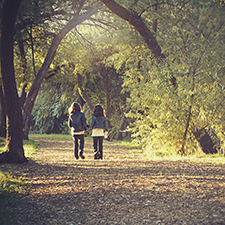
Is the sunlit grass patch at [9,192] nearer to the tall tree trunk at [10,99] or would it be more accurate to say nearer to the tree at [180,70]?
the tall tree trunk at [10,99]

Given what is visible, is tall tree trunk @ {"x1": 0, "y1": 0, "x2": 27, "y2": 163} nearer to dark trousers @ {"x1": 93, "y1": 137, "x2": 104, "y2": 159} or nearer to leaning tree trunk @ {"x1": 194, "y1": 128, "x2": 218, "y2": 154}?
dark trousers @ {"x1": 93, "y1": 137, "x2": 104, "y2": 159}

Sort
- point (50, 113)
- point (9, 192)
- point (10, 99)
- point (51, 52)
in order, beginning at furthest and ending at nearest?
point (50, 113)
point (51, 52)
point (10, 99)
point (9, 192)

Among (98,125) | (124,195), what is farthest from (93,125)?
(124,195)

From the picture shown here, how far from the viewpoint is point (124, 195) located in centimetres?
537

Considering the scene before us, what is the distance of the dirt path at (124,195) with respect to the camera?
169 inches

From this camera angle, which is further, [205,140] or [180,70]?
[205,140]

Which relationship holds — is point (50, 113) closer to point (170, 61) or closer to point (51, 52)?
point (51, 52)

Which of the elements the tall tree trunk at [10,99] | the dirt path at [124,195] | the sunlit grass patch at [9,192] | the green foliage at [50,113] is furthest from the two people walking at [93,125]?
the green foliage at [50,113]

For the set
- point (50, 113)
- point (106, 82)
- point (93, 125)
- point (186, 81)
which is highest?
point (106, 82)

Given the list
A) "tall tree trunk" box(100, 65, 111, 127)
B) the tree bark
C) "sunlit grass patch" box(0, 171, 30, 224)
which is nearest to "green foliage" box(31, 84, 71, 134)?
"tall tree trunk" box(100, 65, 111, 127)

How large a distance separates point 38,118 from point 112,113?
8.29 meters

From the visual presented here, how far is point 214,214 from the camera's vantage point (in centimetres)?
423

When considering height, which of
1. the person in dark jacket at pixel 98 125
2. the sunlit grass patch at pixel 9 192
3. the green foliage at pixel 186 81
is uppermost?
the green foliage at pixel 186 81

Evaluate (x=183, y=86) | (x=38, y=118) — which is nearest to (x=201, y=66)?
(x=183, y=86)
